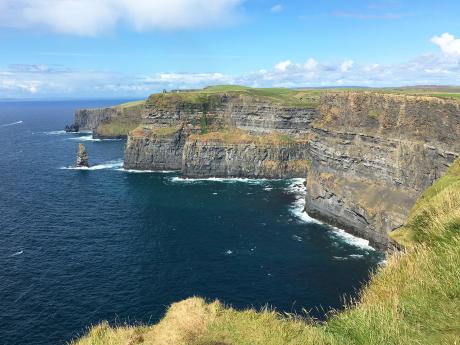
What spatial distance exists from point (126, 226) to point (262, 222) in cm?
3132

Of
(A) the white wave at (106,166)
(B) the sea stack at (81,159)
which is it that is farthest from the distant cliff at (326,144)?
(B) the sea stack at (81,159)

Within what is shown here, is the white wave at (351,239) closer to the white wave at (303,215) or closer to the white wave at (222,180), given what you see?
the white wave at (303,215)

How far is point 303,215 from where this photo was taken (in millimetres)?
96562

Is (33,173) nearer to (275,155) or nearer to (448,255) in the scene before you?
(275,155)

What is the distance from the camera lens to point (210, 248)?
250 feet

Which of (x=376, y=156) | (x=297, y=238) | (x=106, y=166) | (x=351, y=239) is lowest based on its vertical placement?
(x=351, y=239)

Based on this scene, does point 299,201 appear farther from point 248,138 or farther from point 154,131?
point 154,131

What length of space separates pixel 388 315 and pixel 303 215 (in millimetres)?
86803

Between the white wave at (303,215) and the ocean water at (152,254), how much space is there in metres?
0.45

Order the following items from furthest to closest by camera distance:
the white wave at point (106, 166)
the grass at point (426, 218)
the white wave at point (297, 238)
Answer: the white wave at point (106, 166)
the white wave at point (297, 238)
the grass at point (426, 218)

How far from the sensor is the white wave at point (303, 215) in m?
78.1

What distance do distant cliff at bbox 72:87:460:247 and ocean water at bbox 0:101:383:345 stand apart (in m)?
8.26

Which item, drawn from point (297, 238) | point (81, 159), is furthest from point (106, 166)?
point (297, 238)

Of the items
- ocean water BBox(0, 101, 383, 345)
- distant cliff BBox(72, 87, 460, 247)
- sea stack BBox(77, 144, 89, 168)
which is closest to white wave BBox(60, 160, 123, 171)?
sea stack BBox(77, 144, 89, 168)
